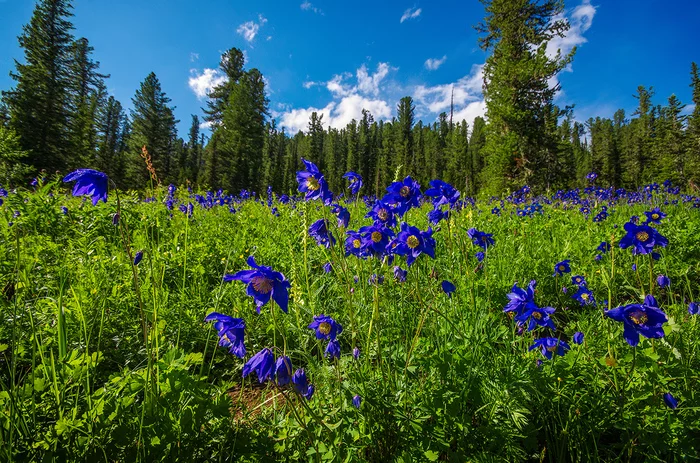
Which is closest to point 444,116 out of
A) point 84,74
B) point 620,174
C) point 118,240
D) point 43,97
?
point 620,174

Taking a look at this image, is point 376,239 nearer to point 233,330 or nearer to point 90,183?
point 233,330

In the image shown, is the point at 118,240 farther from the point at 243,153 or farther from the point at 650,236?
the point at 243,153

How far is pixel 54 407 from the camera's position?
1120mm

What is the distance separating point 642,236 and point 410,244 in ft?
4.90

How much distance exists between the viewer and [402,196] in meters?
1.71

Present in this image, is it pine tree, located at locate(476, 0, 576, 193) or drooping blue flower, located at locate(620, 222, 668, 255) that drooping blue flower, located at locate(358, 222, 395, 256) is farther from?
pine tree, located at locate(476, 0, 576, 193)

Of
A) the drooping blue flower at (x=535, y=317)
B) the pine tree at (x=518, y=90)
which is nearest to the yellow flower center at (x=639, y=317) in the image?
the drooping blue flower at (x=535, y=317)

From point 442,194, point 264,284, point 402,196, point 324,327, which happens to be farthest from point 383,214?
point 264,284

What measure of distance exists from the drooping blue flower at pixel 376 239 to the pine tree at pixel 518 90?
15455 mm

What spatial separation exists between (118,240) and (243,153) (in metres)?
29.7

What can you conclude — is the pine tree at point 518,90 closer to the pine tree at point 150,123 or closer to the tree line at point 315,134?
the tree line at point 315,134

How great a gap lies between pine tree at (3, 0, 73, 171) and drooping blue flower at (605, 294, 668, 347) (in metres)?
28.1

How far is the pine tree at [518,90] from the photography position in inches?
572

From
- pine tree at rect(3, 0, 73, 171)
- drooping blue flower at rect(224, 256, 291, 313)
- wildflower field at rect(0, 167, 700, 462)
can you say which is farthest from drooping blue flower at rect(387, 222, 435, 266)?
pine tree at rect(3, 0, 73, 171)
